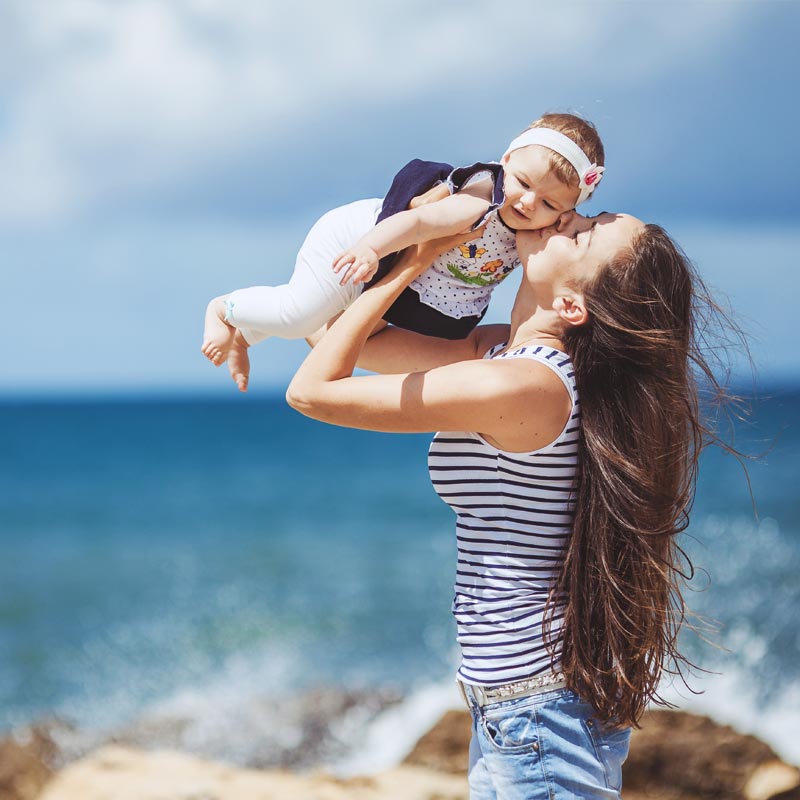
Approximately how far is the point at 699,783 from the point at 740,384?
371cm

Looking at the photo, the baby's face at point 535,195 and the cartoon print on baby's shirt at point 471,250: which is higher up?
the baby's face at point 535,195

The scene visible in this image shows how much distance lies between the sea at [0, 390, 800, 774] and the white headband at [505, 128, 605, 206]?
797 millimetres

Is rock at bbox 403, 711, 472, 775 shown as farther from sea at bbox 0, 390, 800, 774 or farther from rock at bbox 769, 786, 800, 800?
rock at bbox 769, 786, 800, 800

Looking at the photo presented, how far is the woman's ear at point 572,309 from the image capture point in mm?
2312

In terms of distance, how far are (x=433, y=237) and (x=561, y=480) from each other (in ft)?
2.22

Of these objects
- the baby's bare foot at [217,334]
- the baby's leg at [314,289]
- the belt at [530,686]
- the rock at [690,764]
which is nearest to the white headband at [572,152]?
the baby's leg at [314,289]

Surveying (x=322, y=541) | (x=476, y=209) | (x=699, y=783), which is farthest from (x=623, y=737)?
(x=322, y=541)

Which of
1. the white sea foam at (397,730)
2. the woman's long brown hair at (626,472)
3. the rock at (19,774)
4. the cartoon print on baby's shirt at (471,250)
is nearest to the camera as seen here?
the woman's long brown hair at (626,472)

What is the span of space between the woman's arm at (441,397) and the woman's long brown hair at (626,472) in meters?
0.14

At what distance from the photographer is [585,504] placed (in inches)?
90.4

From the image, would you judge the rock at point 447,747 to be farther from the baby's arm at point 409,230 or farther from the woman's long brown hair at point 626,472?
the baby's arm at point 409,230

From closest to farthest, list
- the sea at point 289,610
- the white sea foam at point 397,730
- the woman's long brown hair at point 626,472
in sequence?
the woman's long brown hair at point 626,472
the white sea foam at point 397,730
the sea at point 289,610

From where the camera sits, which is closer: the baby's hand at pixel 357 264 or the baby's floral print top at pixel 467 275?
the baby's hand at pixel 357 264

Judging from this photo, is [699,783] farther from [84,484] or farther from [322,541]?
[84,484]
